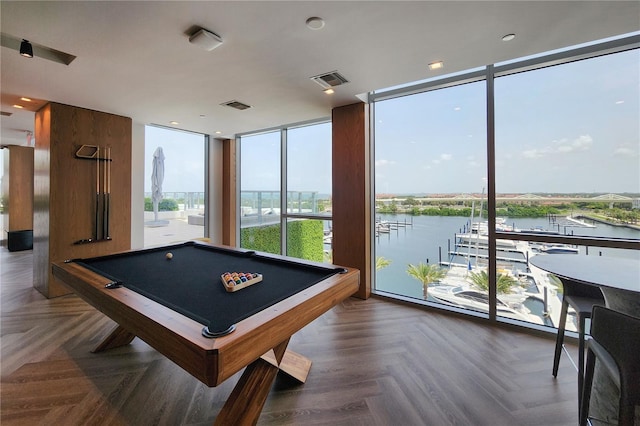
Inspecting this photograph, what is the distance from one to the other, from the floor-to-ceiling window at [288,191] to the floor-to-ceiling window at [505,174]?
3.73 feet

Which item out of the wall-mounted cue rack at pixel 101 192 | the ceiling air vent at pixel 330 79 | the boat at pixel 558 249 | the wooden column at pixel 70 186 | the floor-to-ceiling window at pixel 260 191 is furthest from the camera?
the floor-to-ceiling window at pixel 260 191

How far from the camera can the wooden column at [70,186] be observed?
3670mm

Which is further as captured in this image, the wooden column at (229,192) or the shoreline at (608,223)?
the wooden column at (229,192)

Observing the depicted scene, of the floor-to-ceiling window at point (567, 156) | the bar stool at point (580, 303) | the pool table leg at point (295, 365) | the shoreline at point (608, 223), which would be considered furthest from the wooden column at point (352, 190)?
the shoreline at point (608, 223)

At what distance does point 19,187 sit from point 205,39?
8.40 metres

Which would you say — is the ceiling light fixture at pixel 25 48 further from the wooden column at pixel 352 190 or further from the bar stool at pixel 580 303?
the bar stool at pixel 580 303

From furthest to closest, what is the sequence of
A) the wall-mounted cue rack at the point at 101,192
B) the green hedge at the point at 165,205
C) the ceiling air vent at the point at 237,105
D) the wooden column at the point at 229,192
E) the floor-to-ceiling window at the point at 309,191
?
the wooden column at the point at 229,192 → the green hedge at the point at 165,205 → the floor-to-ceiling window at the point at 309,191 → the wall-mounted cue rack at the point at 101,192 → the ceiling air vent at the point at 237,105

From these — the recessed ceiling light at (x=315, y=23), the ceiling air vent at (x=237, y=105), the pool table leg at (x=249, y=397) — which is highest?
the ceiling air vent at (x=237, y=105)

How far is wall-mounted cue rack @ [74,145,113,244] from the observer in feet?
13.3

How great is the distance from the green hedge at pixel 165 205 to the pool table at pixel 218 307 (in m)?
2.80

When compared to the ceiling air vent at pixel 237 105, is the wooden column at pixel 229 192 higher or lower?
lower

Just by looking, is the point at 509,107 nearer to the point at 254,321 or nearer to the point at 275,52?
the point at 275,52

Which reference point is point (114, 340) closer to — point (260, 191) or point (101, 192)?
point (101, 192)

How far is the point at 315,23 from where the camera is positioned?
6.50 feet
